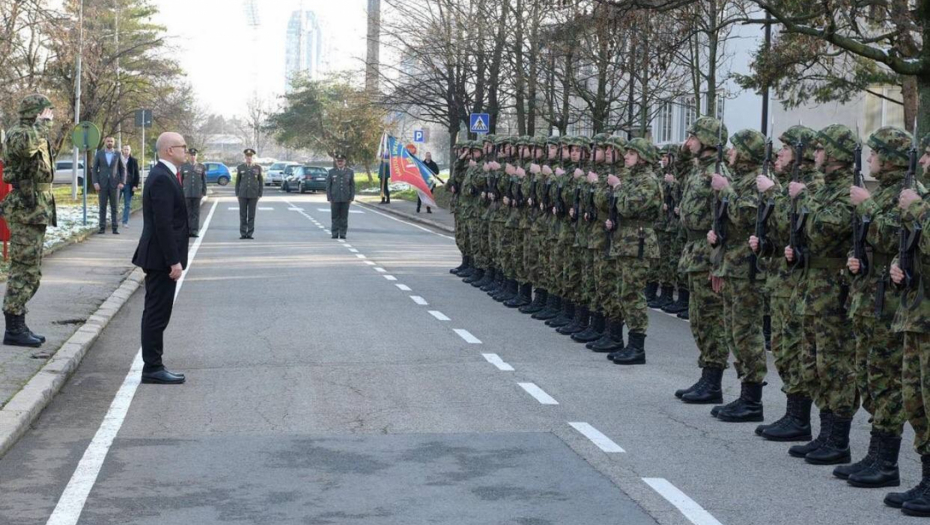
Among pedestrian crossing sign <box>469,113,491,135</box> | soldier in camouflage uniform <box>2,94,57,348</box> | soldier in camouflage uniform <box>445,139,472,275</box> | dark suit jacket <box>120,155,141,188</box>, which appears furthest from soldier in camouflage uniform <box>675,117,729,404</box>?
pedestrian crossing sign <box>469,113,491,135</box>

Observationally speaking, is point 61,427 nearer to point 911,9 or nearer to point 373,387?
point 373,387

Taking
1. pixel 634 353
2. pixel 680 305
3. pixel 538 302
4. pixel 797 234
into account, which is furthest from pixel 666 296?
pixel 797 234

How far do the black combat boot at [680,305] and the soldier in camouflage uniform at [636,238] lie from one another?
501 cm

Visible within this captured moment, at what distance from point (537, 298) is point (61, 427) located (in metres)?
8.13

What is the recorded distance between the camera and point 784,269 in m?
8.66

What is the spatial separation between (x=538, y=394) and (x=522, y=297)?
669 centimetres

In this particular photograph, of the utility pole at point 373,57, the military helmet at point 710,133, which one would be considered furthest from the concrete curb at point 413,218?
the military helmet at point 710,133

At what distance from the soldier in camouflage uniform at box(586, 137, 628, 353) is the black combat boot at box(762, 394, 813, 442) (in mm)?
3749

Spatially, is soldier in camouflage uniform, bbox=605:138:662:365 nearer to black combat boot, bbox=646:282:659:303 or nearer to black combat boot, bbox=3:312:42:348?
black combat boot, bbox=3:312:42:348

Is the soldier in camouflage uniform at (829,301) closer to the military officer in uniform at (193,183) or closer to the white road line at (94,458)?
the white road line at (94,458)

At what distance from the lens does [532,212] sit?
53.6ft

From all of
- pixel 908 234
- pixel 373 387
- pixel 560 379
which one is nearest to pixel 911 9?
pixel 560 379

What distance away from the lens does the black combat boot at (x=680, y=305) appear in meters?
17.1

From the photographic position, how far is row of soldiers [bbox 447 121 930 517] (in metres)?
7.14
